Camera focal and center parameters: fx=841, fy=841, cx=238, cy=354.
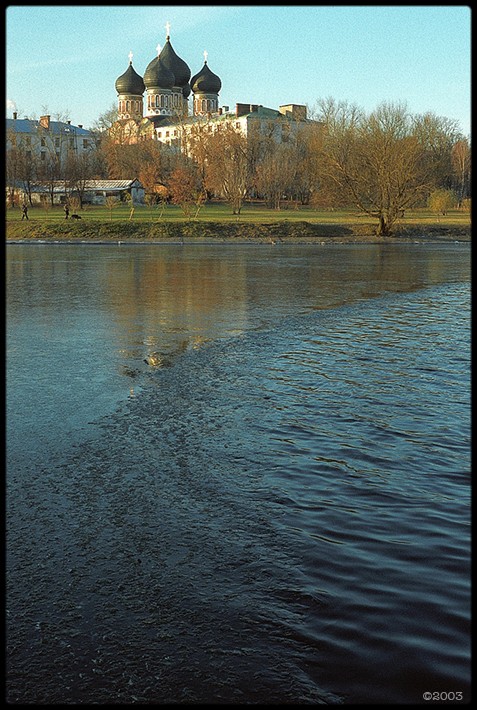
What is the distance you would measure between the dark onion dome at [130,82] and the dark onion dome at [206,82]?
8.68m

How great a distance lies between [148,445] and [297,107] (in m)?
112

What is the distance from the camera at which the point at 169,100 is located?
121 metres

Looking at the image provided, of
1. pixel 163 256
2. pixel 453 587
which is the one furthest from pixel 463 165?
pixel 453 587

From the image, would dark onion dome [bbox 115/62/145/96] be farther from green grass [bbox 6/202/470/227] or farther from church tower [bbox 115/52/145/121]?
green grass [bbox 6/202/470/227]

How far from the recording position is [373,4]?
195 centimetres

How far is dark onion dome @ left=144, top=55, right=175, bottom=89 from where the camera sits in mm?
116188

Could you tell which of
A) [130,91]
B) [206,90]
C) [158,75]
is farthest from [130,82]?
[206,90]

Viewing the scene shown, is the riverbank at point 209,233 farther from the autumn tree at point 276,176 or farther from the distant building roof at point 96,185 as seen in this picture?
the distant building roof at point 96,185

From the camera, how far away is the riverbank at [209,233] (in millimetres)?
51844

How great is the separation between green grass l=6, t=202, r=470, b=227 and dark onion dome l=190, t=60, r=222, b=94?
145 feet

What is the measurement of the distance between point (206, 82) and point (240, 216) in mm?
60457

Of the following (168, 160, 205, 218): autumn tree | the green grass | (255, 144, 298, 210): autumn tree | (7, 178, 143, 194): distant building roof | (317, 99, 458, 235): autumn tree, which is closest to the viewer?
(317, 99, 458, 235): autumn tree

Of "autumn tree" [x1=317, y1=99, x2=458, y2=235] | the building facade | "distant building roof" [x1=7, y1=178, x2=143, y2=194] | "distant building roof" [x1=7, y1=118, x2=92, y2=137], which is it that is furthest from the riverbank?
"distant building roof" [x1=7, y1=118, x2=92, y2=137]

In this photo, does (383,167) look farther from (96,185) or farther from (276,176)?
(96,185)
